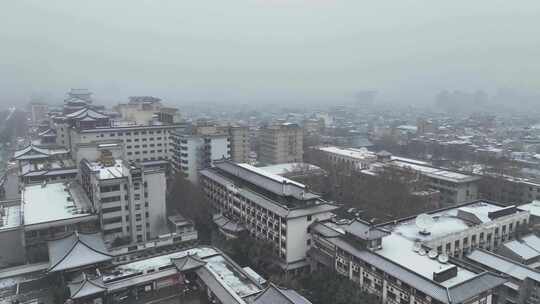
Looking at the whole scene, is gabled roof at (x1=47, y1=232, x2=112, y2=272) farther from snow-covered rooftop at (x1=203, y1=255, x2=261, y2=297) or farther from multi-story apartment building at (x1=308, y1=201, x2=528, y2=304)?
multi-story apartment building at (x1=308, y1=201, x2=528, y2=304)

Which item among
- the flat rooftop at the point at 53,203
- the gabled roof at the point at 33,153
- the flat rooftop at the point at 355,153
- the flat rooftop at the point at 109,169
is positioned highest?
the flat rooftop at the point at 109,169

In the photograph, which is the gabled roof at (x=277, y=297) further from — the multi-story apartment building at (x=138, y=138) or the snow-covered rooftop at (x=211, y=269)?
the multi-story apartment building at (x=138, y=138)

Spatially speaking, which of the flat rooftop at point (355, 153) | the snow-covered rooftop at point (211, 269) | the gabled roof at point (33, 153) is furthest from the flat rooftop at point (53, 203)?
the flat rooftop at point (355, 153)

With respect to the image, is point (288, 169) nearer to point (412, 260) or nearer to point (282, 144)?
point (282, 144)

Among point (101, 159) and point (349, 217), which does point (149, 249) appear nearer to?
point (101, 159)

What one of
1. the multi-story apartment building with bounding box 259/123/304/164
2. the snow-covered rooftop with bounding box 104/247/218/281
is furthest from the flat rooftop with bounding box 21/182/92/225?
the multi-story apartment building with bounding box 259/123/304/164
